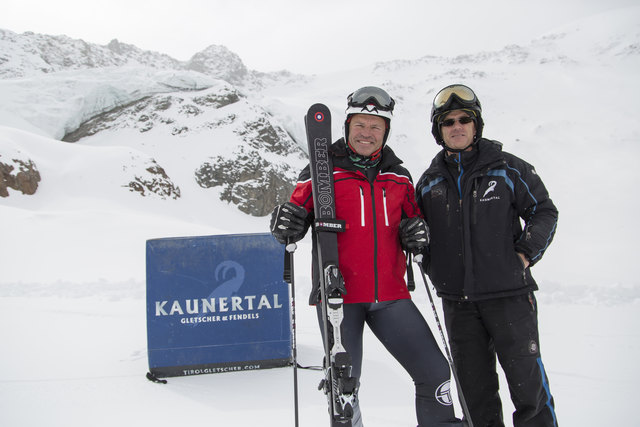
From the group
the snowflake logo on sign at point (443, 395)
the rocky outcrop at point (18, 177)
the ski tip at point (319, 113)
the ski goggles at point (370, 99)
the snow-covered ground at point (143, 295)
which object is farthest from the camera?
the rocky outcrop at point (18, 177)

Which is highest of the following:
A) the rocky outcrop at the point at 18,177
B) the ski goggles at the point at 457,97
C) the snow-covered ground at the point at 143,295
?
the rocky outcrop at the point at 18,177

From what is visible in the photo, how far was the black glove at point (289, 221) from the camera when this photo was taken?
7.68 feet

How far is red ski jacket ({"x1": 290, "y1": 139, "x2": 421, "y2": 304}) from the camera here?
2.29 meters

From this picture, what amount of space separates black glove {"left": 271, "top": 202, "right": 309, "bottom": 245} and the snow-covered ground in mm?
1531

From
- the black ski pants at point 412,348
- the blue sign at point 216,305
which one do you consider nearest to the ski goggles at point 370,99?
the black ski pants at point 412,348

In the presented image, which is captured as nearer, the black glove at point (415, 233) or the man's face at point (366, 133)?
the black glove at point (415, 233)

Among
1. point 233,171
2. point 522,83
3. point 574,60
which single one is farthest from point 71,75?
point 574,60

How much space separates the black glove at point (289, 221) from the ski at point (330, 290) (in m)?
0.11

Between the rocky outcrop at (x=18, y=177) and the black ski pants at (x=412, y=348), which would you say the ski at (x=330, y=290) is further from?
the rocky outcrop at (x=18, y=177)

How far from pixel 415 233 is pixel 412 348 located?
25.0 inches

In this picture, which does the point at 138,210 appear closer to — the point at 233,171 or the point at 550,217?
the point at 233,171

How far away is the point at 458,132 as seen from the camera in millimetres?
2605

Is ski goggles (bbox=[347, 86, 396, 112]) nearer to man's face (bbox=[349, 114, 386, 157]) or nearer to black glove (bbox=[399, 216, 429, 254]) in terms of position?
man's face (bbox=[349, 114, 386, 157])

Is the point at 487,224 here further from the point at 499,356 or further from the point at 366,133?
the point at 366,133
